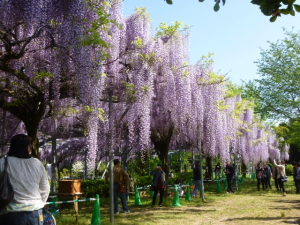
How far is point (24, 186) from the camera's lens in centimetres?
295

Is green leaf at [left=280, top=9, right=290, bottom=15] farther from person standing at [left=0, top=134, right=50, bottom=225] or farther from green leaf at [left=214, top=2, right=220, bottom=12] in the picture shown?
person standing at [left=0, top=134, right=50, bottom=225]

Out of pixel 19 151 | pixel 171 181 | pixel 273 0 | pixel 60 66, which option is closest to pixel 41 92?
pixel 60 66

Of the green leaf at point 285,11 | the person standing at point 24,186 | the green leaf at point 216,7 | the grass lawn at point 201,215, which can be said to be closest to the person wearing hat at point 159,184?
the grass lawn at point 201,215

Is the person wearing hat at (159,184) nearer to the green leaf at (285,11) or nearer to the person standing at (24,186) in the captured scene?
the person standing at (24,186)

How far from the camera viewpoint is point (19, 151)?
10.00ft

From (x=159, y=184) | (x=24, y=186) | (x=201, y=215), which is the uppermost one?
(x=24, y=186)

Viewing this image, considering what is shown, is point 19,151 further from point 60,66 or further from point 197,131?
point 197,131

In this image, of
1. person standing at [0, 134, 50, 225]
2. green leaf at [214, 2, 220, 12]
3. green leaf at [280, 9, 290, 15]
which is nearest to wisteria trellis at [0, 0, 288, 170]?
person standing at [0, 134, 50, 225]

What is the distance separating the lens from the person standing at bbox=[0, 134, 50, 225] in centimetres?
Result: 283

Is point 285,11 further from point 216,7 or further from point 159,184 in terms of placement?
point 159,184

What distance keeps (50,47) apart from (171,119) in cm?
553

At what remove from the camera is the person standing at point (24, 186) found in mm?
2834

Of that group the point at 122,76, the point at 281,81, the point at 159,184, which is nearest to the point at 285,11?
the point at 122,76

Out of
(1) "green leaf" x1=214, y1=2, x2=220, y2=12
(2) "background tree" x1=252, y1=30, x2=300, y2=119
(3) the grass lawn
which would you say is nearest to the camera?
(1) "green leaf" x1=214, y1=2, x2=220, y2=12
